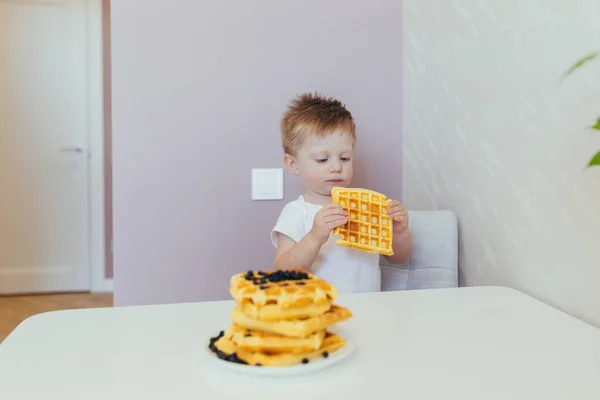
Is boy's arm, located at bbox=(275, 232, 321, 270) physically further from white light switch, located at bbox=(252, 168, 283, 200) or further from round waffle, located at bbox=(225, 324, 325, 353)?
round waffle, located at bbox=(225, 324, 325, 353)

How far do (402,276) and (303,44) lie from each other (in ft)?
2.67

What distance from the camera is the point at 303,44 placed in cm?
191

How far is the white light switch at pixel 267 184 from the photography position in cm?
190

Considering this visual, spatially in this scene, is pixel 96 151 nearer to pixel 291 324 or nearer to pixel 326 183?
pixel 326 183

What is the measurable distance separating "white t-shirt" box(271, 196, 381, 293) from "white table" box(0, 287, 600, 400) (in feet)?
1.33

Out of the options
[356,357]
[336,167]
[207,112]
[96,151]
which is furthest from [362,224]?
[96,151]

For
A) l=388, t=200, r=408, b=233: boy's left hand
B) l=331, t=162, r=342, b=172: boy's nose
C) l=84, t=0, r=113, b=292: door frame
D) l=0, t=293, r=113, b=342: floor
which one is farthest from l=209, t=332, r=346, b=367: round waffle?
l=84, t=0, r=113, b=292: door frame

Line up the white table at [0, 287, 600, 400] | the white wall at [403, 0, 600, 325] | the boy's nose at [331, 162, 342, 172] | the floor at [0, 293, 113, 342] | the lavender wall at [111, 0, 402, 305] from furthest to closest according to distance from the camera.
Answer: the floor at [0, 293, 113, 342] → the lavender wall at [111, 0, 402, 305] → the boy's nose at [331, 162, 342, 172] → the white wall at [403, 0, 600, 325] → the white table at [0, 287, 600, 400]

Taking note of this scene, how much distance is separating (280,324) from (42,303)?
3742mm

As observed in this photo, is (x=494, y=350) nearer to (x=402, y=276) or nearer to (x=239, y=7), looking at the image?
(x=402, y=276)

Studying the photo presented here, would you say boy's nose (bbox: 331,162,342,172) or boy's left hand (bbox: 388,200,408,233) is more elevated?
boy's nose (bbox: 331,162,342,172)

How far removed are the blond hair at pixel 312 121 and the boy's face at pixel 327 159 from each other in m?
0.02

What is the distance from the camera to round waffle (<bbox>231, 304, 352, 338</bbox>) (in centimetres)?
77

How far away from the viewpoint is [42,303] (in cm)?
404
